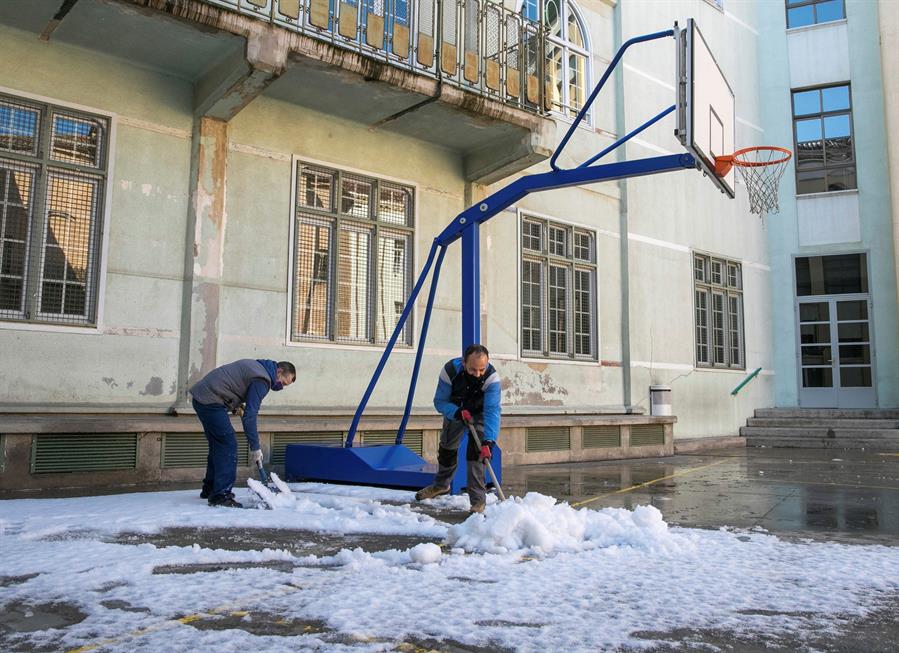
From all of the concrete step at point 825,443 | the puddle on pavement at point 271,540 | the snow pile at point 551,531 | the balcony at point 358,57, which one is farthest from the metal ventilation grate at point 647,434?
the puddle on pavement at point 271,540

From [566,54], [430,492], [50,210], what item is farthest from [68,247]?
[566,54]

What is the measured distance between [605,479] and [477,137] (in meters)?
5.32

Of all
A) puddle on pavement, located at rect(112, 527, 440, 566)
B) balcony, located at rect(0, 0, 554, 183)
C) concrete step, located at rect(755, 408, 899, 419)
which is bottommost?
puddle on pavement, located at rect(112, 527, 440, 566)

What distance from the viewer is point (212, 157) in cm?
945

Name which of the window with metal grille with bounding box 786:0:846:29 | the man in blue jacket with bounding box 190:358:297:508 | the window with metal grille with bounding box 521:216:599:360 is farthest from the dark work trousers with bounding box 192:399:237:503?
the window with metal grille with bounding box 786:0:846:29

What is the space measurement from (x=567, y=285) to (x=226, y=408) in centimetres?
816

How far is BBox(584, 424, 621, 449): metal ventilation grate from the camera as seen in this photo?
42.3 ft

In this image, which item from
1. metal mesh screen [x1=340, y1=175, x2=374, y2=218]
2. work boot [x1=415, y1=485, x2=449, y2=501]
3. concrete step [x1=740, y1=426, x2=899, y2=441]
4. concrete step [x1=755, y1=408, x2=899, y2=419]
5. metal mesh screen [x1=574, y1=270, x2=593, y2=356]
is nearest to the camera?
work boot [x1=415, y1=485, x2=449, y2=501]

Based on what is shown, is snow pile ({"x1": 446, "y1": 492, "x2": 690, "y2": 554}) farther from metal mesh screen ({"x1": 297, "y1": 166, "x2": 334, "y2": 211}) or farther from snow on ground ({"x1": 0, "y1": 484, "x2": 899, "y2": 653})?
metal mesh screen ({"x1": 297, "y1": 166, "x2": 334, "y2": 211})

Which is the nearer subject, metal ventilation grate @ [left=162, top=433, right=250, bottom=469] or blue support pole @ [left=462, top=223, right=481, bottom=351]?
blue support pole @ [left=462, top=223, right=481, bottom=351]

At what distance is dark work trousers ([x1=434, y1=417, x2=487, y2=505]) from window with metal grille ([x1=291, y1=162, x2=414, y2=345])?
12.1 feet

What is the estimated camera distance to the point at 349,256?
10.8 meters

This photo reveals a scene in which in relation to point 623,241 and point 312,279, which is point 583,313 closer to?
point 623,241

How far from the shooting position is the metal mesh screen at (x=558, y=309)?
529 inches
